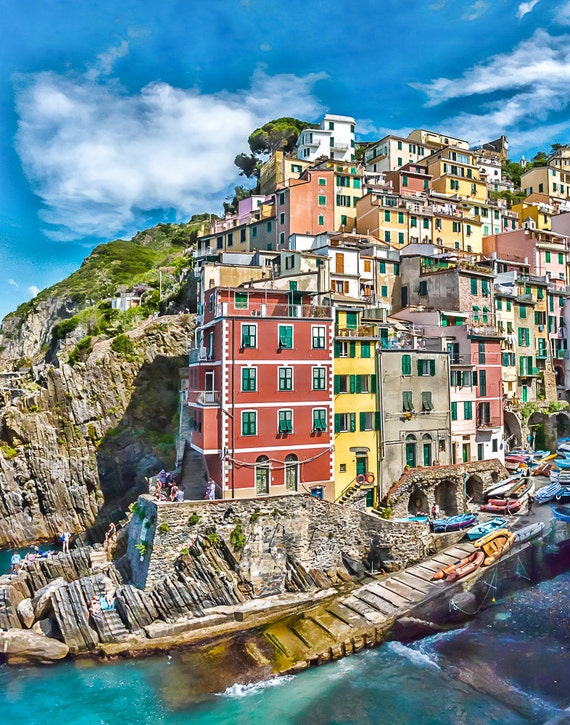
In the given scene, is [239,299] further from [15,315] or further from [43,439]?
[15,315]

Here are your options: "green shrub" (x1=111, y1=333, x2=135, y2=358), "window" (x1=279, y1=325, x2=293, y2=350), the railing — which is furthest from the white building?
"window" (x1=279, y1=325, x2=293, y2=350)

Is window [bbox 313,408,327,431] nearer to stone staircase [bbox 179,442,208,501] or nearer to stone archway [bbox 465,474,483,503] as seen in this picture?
stone staircase [bbox 179,442,208,501]

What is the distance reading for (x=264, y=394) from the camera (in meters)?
33.6

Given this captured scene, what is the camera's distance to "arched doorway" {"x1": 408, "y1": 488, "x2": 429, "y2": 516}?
3938cm

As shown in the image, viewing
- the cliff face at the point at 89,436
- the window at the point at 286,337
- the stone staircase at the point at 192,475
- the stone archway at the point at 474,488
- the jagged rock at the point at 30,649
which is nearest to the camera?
the jagged rock at the point at 30,649

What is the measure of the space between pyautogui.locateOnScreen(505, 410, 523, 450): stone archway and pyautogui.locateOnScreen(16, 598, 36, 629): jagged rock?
1714 inches

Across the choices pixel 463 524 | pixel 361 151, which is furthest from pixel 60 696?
pixel 361 151

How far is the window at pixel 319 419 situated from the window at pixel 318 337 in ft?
13.5

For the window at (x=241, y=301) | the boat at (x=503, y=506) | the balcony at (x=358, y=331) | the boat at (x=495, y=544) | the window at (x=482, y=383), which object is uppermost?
the window at (x=241, y=301)

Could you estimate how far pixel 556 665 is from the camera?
24312 mm

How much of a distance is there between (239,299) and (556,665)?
25.9 metres

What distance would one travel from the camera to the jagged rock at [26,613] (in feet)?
97.2

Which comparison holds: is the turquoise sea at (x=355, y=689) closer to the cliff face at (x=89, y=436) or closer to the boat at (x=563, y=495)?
the boat at (x=563, y=495)

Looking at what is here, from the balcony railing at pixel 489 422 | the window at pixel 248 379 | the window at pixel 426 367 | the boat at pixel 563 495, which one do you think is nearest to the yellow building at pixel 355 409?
the window at pixel 426 367
